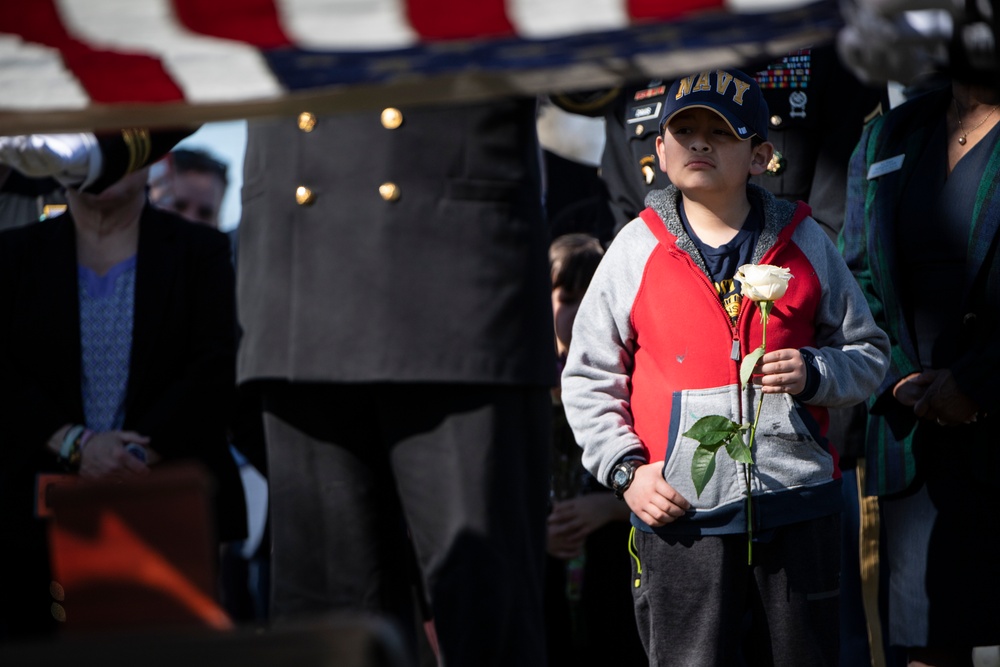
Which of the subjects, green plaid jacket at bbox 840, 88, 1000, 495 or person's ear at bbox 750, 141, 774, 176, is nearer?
person's ear at bbox 750, 141, 774, 176

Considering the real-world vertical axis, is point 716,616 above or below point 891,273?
below

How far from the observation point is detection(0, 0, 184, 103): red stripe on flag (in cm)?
164

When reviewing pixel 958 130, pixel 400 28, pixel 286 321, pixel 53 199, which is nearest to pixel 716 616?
pixel 286 321

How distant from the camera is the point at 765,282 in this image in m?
2.82

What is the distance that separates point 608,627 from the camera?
4086 mm

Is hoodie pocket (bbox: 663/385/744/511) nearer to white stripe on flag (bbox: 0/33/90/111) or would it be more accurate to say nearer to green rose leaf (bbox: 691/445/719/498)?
green rose leaf (bbox: 691/445/719/498)

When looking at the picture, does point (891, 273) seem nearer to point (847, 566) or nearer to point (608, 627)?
point (847, 566)

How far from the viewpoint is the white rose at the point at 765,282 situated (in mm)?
2818

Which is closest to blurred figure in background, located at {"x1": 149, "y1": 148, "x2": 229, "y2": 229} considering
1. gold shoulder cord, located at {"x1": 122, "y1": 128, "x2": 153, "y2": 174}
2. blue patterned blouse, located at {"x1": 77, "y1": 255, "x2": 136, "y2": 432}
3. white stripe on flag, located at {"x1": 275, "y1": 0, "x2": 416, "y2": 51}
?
blue patterned blouse, located at {"x1": 77, "y1": 255, "x2": 136, "y2": 432}

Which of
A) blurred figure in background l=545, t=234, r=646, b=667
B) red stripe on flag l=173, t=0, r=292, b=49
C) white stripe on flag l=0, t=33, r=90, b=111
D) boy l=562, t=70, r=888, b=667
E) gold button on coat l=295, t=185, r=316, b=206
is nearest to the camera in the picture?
red stripe on flag l=173, t=0, r=292, b=49

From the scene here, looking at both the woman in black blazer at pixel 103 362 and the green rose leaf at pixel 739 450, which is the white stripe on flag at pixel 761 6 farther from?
the woman in black blazer at pixel 103 362

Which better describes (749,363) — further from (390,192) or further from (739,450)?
(390,192)

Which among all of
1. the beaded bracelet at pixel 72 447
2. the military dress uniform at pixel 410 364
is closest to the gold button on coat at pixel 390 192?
the military dress uniform at pixel 410 364

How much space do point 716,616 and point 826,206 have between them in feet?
5.43
